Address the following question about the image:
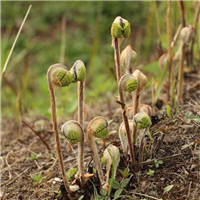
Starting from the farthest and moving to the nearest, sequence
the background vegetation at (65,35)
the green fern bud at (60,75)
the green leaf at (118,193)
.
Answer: the background vegetation at (65,35) < the green leaf at (118,193) < the green fern bud at (60,75)

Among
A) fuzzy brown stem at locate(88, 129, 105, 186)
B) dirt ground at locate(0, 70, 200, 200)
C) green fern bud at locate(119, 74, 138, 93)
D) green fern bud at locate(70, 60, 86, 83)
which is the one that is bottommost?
dirt ground at locate(0, 70, 200, 200)

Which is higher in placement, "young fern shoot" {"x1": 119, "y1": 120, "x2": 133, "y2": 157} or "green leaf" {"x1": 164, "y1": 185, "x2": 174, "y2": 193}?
"young fern shoot" {"x1": 119, "y1": 120, "x2": 133, "y2": 157}

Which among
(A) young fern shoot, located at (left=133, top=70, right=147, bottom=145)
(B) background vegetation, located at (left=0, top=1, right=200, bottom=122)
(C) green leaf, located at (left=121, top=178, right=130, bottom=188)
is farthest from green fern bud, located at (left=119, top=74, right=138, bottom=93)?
(B) background vegetation, located at (left=0, top=1, right=200, bottom=122)

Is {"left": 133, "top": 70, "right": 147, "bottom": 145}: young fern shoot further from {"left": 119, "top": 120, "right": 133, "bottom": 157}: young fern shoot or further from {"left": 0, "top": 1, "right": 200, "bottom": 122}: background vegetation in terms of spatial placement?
{"left": 0, "top": 1, "right": 200, "bottom": 122}: background vegetation

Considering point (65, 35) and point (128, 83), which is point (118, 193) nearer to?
point (128, 83)

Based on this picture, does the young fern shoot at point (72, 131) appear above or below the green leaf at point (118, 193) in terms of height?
above

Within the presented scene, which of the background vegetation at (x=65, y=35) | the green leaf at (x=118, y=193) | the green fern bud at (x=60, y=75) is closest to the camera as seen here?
the green fern bud at (x=60, y=75)

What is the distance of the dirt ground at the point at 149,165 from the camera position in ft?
4.45

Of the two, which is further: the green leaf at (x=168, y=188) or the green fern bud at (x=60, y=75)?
the green leaf at (x=168, y=188)

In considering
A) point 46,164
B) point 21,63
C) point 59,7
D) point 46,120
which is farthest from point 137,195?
point 59,7

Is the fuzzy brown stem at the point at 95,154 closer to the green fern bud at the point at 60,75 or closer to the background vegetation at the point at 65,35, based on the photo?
the green fern bud at the point at 60,75

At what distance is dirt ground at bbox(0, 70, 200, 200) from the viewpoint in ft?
4.45

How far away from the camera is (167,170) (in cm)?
141

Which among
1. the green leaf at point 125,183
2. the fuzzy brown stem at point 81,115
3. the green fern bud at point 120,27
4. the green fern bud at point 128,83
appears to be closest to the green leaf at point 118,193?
the green leaf at point 125,183
